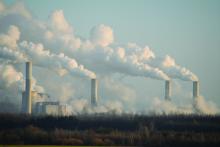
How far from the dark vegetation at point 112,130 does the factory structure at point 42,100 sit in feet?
8.80

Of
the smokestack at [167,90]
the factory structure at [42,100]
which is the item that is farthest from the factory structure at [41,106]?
the smokestack at [167,90]

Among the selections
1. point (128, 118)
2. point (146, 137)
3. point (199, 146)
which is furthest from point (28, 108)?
point (199, 146)

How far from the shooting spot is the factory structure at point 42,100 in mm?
59306

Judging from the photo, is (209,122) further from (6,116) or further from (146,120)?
(6,116)

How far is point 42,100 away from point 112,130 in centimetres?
1919

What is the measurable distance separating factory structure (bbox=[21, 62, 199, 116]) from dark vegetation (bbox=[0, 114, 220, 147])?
106 inches

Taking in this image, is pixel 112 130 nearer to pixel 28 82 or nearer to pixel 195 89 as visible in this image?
pixel 28 82

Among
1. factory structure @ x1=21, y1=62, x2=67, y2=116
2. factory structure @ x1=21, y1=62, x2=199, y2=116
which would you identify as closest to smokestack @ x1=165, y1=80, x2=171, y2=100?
factory structure @ x1=21, y1=62, x2=199, y2=116

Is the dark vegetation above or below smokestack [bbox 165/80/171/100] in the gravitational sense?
below

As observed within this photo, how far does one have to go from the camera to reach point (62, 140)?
42.2 metres

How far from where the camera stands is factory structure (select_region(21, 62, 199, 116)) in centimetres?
5931

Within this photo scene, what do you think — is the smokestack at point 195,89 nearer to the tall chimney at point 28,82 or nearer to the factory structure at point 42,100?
the factory structure at point 42,100

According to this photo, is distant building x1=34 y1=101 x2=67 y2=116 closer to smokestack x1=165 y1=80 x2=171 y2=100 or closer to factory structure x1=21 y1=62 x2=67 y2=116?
factory structure x1=21 y1=62 x2=67 y2=116

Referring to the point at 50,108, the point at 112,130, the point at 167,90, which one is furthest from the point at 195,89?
the point at 50,108
